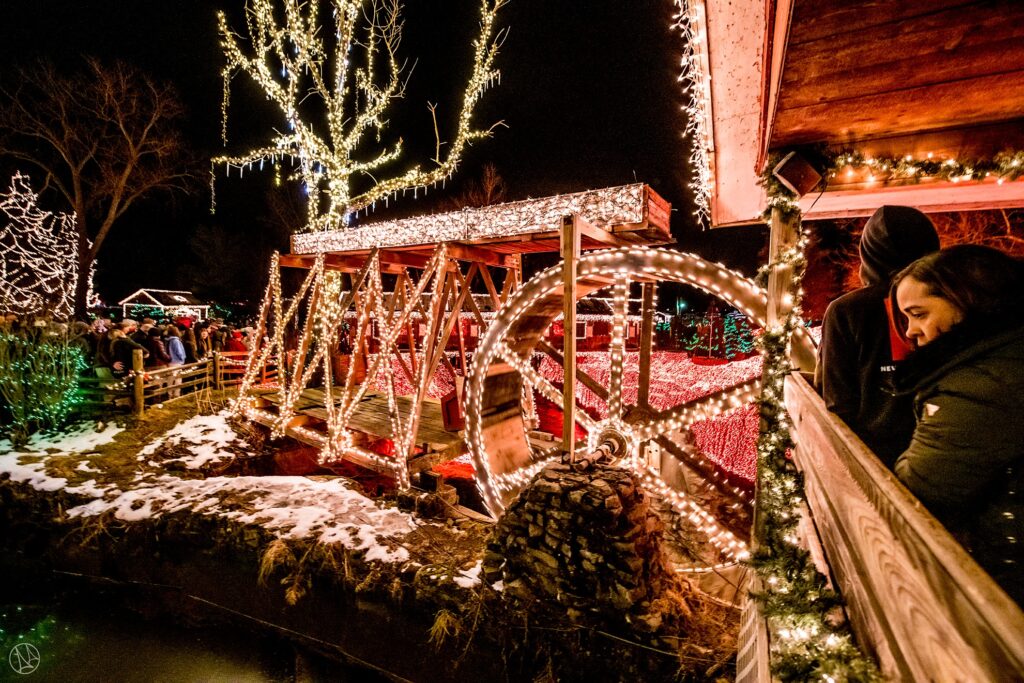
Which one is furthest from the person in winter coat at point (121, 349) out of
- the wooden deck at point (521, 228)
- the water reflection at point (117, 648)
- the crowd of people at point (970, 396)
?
the crowd of people at point (970, 396)

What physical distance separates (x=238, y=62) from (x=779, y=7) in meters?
13.2

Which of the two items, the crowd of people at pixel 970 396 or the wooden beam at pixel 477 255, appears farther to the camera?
the wooden beam at pixel 477 255

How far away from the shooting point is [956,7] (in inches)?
58.6

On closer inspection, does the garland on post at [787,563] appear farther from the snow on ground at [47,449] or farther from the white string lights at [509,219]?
the snow on ground at [47,449]

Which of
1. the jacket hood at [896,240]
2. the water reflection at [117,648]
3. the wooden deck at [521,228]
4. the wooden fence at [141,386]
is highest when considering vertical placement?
the wooden deck at [521,228]

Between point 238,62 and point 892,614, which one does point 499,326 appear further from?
point 238,62

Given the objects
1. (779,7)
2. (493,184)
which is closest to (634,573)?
(779,7)

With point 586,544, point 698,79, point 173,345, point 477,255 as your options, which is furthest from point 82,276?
point 698,79

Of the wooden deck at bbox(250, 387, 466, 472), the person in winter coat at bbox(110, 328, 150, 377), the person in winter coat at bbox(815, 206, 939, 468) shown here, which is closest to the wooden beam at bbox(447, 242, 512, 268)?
the wooden deck at bbox(250, 387, 466, 472)

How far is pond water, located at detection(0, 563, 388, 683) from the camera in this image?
4.76 m

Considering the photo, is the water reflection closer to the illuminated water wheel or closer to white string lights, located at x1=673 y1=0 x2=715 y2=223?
the illuminated water wheel

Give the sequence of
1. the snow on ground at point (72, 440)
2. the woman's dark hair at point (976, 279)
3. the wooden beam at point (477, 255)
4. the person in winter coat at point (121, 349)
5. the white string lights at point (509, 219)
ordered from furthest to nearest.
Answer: the person in winter coat at point (121, 349)
the snow on ground at point (72, 440)
the wooden beam at point (477, 255)
the white string lights at point (509, 219)
the woman's dark hair at point (976, 279)

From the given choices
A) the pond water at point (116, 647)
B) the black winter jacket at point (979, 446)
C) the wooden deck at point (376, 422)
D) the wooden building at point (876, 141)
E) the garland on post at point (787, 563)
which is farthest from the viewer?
the wooden deck at point (376, 422)

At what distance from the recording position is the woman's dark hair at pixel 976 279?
1.38 m
